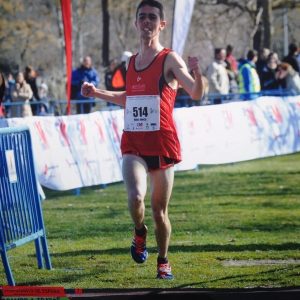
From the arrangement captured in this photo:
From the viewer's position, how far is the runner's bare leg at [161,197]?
8.91 m

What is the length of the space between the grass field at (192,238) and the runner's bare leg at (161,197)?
36cm

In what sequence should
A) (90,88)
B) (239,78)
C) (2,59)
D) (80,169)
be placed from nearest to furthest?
(90,88) < (80,169) < (239,78) < (2,59)

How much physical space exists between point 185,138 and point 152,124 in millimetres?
10744

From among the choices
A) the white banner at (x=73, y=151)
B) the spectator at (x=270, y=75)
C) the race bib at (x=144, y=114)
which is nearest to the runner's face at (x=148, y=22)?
the race bib at (x=144, y=114)

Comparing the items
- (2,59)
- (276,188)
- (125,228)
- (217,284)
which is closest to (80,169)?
(276,188)

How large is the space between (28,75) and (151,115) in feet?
57.8

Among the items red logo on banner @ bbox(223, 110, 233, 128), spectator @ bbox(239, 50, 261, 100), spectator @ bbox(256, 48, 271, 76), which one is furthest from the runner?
spectator @ bbox(256, 48, 271, 76)

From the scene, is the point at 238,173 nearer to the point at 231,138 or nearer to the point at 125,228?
the point at 231,138

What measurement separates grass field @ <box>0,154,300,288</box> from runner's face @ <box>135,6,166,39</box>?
1.99 metres

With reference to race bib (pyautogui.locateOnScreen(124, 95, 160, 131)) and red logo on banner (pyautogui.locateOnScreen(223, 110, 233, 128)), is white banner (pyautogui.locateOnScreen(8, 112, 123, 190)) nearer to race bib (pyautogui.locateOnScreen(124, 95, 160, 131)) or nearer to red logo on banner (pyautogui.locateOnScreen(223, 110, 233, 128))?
red logo on banner (pyautogui.locateOnScreen(223, 110, 233, 128))

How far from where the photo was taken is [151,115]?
8906 mm

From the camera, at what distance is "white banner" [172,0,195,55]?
14969mm

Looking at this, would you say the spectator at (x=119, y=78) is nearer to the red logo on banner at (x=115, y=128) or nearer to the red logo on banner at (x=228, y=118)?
the red logo on banner at (x=228, y=118)

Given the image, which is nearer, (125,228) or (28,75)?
(125,228)
